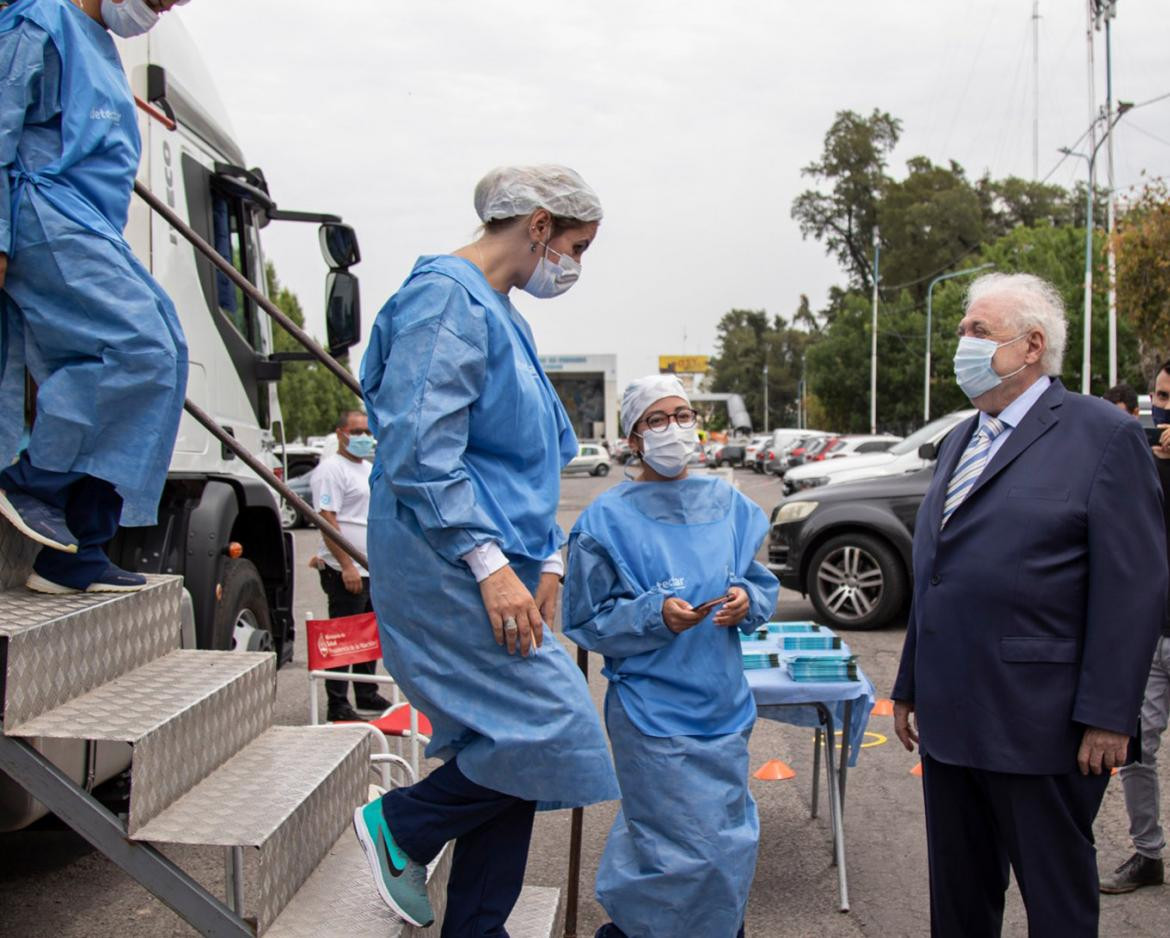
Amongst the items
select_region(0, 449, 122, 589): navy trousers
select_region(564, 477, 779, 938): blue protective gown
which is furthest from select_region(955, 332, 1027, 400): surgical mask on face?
select_region(0, 449, 122, 589): navy trousers

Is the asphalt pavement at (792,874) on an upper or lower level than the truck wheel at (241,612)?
Result: lower

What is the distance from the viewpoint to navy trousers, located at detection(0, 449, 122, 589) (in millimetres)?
A: 3125

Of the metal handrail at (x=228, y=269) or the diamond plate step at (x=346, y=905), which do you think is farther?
the metal handrail at (x=228, y=269)

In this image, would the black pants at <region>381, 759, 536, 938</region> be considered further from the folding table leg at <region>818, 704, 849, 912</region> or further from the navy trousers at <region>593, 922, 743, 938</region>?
the folding table leg at <region>818, 704, 849, 912</region>

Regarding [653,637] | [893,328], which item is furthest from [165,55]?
[893,328]

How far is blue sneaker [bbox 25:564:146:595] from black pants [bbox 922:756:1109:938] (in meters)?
2.21

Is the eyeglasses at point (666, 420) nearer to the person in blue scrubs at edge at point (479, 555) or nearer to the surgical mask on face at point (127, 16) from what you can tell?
the person in blue scrubs at edge at point (479, 555)

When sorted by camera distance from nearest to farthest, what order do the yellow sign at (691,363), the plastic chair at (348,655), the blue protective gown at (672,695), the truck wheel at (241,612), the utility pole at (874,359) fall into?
the blue protective gown at (672,695) < the plastic chair at (348,655) < the truck wheel at (241,612) < the utility pole at (874,359) < the yellow sign at (691,363)

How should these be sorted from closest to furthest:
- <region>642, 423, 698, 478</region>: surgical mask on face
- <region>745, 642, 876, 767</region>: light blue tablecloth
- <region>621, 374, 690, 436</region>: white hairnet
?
<region>642, 423, 698, 478</region>: surgical mask on face, <region>621, 374, 690, 436</region>: white hairnet, <region>745, 642, 876, 767</region>: light blue tablecloth

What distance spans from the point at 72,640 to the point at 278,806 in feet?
2.12

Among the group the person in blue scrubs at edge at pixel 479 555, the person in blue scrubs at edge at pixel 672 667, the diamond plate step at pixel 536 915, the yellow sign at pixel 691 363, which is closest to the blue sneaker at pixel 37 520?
the person in blue scrubs at edge at pixel 479 555

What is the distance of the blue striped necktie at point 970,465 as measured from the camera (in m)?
3.20

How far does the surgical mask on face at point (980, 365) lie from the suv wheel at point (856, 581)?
711cm

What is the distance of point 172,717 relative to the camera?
288 centimetres
